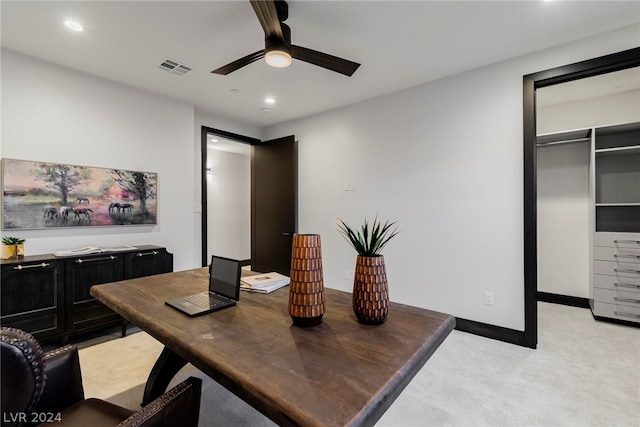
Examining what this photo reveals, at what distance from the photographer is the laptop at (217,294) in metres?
1.30

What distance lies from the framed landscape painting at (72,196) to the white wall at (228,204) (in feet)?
9.17

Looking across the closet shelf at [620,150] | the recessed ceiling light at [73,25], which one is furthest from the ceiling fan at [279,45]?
the closet shelf at [620,150]

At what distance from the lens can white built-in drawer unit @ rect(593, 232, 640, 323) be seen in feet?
9.66

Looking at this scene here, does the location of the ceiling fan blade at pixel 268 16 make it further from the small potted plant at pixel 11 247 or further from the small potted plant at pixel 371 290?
the small potted plant at pixel 11 247

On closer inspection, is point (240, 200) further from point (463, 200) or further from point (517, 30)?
point (517, 30)

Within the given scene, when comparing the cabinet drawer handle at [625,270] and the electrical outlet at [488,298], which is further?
the cabinet drawer handle at [625,270]

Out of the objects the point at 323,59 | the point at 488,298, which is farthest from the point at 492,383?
the point at 323,59

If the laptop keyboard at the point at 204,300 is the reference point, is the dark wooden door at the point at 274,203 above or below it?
above

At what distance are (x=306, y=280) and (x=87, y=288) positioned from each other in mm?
2571

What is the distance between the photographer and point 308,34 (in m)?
2.23

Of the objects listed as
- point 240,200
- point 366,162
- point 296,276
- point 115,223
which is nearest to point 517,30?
point 366,162

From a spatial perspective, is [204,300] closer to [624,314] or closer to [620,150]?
[624,314]

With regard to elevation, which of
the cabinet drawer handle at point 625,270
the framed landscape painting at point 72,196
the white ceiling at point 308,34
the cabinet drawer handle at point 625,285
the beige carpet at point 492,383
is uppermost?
the white ceiling at point 308,34

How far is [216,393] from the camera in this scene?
73.9 inches
